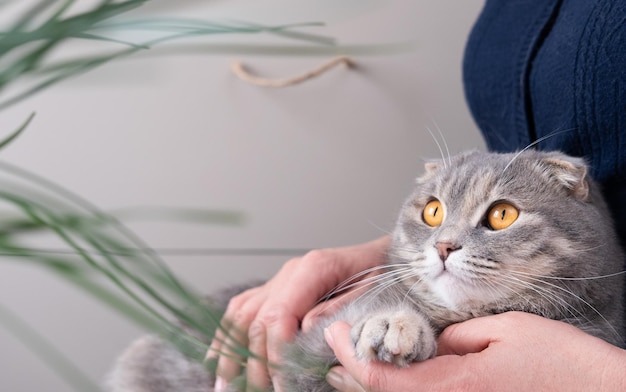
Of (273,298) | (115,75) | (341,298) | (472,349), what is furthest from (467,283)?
(115,75)

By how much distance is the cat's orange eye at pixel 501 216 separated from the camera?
0.81 meters

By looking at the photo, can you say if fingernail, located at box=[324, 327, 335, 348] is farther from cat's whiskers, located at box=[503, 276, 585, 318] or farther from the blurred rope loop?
the blurred rope loop

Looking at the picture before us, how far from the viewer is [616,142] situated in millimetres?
945

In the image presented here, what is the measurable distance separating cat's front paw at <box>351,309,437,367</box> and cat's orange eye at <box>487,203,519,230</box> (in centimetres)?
20

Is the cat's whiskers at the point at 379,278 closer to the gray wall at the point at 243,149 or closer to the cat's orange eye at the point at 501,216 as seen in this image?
the cat's orange eye at the point at 501,216

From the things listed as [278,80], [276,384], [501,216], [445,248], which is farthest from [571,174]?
[278,80]

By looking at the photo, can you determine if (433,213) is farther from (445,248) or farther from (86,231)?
(86,231)

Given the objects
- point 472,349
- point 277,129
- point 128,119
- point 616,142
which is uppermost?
point 128,119

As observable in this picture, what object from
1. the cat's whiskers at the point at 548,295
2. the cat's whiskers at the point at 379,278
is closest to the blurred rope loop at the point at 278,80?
the cat's whiskers at the point at 379,278

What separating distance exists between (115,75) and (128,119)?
1440mm

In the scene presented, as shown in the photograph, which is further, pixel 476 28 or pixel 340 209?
pixel 340 209

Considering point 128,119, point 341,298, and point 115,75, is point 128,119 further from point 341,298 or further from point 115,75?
point 115,75

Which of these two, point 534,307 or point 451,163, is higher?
point 451,163

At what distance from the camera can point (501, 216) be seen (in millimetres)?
821
